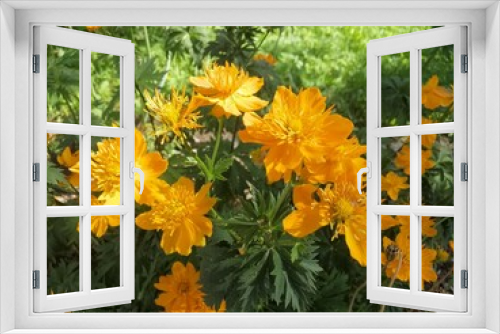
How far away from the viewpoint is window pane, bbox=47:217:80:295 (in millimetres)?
3764

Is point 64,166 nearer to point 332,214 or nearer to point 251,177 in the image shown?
point 251,177

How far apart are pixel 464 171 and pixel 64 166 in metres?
2.20

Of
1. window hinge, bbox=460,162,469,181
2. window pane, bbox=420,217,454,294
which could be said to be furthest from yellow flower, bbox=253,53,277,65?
window hinge, bbox=460,162,469,181

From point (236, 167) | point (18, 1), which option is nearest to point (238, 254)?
point (236, 167)

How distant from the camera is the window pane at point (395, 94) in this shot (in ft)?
12.4

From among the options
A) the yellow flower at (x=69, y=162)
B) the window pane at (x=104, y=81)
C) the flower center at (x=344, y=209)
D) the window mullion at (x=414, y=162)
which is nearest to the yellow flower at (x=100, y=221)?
the yellow flower at (x=69, y=162)

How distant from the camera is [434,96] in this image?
368 cm

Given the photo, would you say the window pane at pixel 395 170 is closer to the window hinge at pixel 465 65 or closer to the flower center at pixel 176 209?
the flower center at pixel 176 209

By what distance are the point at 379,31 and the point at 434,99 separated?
608mm

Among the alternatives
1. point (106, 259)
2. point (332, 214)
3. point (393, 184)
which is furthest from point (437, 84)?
point (106, 259)

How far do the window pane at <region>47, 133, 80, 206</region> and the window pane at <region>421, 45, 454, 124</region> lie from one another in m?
1.98

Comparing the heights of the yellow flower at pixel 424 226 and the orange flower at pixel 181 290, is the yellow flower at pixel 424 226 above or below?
above

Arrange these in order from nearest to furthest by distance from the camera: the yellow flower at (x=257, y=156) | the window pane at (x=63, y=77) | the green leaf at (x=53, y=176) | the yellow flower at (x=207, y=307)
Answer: the green leaf at (x=53, y=176) < the window pane at (x=63, y=77) < the yellow flower at (x=207, y=307) < the yellow flower at (x=257, y=156)

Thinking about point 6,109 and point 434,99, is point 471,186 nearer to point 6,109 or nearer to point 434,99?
point 434,99
